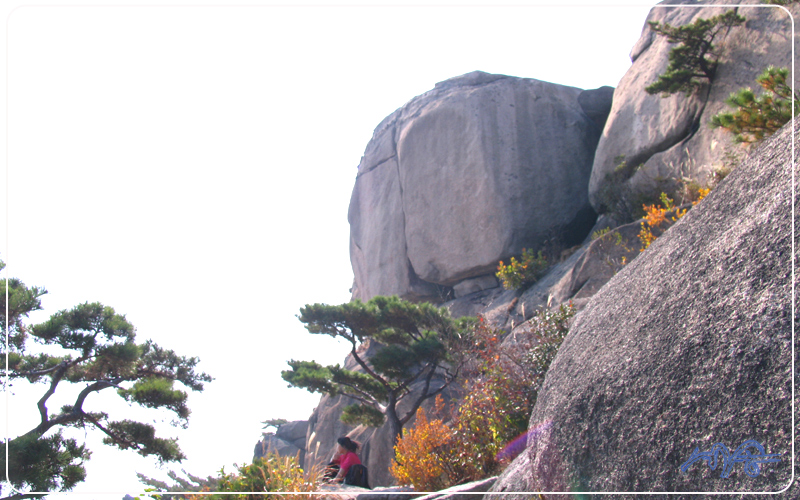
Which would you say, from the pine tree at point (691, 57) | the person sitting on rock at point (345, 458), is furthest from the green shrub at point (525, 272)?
the person sitting on rock at point (345, 458)

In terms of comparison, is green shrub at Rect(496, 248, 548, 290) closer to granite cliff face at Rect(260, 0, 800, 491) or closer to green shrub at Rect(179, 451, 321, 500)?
granite cliff face at Rect(260, 0, 800, 491)

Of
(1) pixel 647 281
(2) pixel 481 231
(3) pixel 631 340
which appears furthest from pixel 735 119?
(2) pixel 481 231

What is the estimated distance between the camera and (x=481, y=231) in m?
17.8

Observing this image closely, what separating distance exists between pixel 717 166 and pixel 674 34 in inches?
133

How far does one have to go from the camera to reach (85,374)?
9070mm

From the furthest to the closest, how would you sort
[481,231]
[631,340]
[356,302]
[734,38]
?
[481,231], [356,302], [734,38], [631,340]

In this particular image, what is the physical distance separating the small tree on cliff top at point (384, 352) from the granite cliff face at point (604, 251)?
1.62 metres

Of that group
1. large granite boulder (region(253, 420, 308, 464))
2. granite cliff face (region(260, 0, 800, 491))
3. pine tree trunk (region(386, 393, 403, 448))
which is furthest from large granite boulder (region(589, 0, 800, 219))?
large granite boulder (region(253, 420, 308, 464))

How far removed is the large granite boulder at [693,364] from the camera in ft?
8.87

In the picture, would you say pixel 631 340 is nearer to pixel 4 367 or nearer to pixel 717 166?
pixel 717 166

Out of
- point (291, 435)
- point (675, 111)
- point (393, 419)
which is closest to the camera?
point (675, 111)

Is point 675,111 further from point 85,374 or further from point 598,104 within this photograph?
point 85,374

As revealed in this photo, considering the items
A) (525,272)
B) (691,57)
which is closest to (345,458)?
(525,272)

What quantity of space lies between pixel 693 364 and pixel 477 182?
50.7 feet
